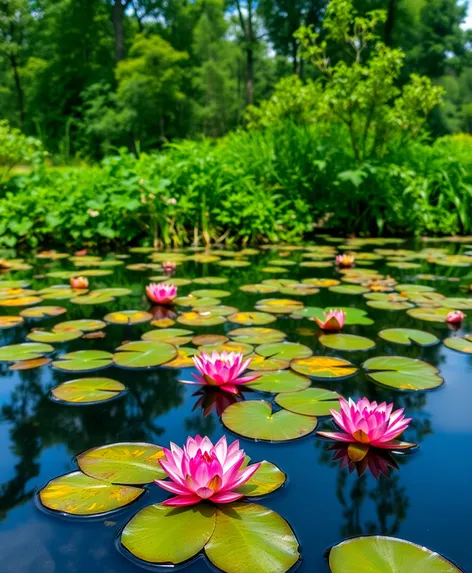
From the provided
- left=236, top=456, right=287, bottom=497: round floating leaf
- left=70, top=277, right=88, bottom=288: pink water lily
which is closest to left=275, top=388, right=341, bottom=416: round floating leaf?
Result: left=236, top=456, right=287, bottom=497: round floating leaf

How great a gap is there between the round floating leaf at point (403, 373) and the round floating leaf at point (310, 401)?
20 centimetres

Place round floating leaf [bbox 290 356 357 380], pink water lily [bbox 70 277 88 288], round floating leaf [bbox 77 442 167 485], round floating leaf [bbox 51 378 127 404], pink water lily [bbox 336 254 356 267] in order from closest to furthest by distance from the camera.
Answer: round floating leaf [bbox 77 442 167 485], round floating leaf [bbox 51 378 127 404], round floating leaf [bbox 290 356 357 380], pink water lily [bbox 70 277 88 288], pink water lily [bbox 336 254 356 267]

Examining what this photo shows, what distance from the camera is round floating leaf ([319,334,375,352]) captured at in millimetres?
1598

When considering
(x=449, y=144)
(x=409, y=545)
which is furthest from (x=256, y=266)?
(x=449, y=144)

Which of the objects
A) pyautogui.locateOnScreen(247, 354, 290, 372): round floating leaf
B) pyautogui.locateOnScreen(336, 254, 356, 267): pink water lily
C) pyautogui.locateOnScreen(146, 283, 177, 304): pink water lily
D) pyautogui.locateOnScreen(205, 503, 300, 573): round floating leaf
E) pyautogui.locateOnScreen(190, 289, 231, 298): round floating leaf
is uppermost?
pyautogui.locateOnScreen(336, 254, 356, 267): pink water lily

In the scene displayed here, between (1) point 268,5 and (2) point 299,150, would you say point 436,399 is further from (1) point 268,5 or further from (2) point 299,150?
(1) point 268,5

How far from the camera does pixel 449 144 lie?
589 cm

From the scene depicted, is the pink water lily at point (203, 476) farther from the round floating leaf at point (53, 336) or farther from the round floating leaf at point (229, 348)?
the round floating leaf at point (53, 336)

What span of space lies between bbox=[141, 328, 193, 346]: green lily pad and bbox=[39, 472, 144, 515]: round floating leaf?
0.79 m

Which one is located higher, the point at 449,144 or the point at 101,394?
the point at 449,144

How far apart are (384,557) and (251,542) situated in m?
0.19

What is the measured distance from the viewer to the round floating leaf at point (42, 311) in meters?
1.97

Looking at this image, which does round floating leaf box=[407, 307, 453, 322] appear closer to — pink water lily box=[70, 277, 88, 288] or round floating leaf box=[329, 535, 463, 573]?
round floating leaf box=[329, 535, 463, 573]

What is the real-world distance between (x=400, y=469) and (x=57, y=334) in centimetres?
125
